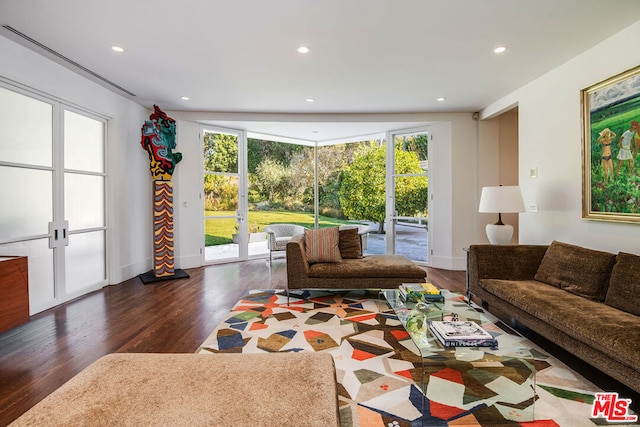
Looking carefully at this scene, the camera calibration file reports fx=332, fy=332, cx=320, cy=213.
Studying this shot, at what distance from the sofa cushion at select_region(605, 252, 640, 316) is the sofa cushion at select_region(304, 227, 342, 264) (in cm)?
253

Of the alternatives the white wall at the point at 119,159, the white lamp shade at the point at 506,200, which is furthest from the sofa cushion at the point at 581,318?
the white wall at the point at 119,159

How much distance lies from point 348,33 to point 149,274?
454 centimetres

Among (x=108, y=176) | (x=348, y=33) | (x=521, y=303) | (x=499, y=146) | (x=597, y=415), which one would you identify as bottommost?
(x=597, y=415)

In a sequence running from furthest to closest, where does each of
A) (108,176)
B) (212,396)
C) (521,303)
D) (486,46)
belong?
(108,176)
(486,46)
(521,303)
(212,396)

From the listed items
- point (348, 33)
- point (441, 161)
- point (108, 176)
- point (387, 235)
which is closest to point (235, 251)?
point (108, 176)

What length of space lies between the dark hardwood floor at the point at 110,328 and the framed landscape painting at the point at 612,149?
6.30 ft

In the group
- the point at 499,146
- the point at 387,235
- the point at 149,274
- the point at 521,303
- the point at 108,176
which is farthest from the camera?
the point at 387,235

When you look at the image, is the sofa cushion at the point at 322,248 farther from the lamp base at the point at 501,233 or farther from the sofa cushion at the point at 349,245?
the lamp base at the point at 501,233

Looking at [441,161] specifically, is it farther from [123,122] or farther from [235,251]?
[123,122]

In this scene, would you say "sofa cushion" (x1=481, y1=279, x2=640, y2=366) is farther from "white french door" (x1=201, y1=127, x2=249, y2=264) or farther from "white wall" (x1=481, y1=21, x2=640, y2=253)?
"white french door" (x1=201, y1=127, x2=249, y2=264)

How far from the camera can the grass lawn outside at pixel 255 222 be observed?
6.19 m

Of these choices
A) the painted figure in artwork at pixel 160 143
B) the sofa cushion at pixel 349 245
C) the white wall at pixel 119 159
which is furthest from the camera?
the painted figure in artwork at pixel 160 143

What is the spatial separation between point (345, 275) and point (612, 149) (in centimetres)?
284

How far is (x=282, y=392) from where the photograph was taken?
121cm
